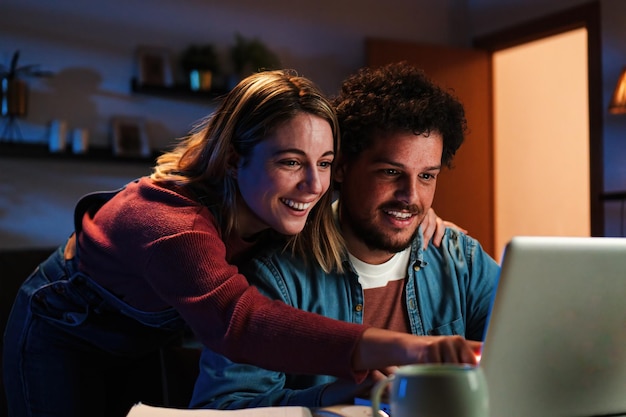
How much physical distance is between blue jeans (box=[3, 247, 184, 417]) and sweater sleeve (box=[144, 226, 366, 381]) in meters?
0.43

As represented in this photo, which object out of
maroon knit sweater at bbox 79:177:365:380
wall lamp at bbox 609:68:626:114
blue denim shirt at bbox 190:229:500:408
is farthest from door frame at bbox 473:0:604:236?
maroon knit sweater at bbox 79:177:365:380

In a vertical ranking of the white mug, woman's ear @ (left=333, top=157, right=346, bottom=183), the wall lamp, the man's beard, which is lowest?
the white mug

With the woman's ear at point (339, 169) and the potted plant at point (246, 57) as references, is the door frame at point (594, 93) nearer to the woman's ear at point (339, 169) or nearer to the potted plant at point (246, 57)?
the potted plant at point (246, 57)

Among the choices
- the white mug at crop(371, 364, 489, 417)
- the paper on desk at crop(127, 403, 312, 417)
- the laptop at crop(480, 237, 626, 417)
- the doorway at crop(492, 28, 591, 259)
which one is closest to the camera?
the white mug at crop(371, 364, 489, 417)

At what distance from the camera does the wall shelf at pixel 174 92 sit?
4188mm

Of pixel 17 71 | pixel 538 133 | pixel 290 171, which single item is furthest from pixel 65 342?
pixel 538 133

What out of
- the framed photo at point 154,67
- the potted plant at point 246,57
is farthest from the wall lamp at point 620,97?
the framed photo at point 154,67

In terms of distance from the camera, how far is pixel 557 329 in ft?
2.77

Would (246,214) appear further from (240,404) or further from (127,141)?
(127,141)

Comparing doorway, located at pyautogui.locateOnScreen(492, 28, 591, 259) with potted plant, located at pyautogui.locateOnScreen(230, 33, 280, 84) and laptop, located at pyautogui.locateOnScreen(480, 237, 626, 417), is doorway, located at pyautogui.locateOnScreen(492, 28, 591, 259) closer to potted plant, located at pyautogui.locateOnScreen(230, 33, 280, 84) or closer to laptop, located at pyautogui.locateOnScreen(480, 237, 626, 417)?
potted plant, located at pyautogui.locateOnScreen(230, 33, 280, 84)

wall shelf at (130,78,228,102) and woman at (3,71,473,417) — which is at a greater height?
wall shelf at (130,78,228,102)

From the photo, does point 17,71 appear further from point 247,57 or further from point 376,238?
point 376,238

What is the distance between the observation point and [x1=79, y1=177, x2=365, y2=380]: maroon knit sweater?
94cm

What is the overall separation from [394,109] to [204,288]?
2.11ft
